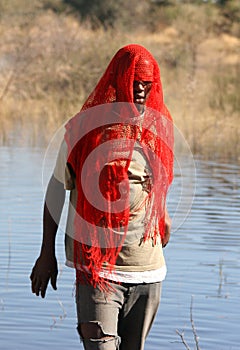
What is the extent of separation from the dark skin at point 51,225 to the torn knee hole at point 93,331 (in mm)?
241

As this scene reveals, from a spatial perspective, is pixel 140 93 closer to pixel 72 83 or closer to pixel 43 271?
pixel 43 271

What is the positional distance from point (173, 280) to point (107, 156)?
3.93 m

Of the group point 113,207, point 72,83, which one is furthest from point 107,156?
point 72,83

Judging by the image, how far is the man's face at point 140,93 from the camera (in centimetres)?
485

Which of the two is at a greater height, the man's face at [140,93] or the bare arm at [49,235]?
the man's face at [140,93]

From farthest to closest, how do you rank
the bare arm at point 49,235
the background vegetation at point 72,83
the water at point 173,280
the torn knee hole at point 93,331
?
the background vegetation at point 72,83 → the water at point 173,280 → the bare arm at point 49,235 → the torn knee hole at point 93,331

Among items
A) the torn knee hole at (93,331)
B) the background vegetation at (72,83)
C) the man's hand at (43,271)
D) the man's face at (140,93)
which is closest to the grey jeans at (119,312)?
the torn knee hole at (93,331)

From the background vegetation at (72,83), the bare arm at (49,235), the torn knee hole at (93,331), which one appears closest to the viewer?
the torn knee hole at (93,331)

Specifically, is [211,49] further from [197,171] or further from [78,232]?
[78,232]

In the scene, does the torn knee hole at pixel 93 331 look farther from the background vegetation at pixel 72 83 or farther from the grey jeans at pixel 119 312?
the background vegetation at pixel 72 83

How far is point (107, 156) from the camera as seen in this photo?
480 centimetres

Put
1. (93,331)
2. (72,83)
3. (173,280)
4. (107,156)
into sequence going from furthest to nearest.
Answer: (72,83)
(173,280)
(107,156)
(93,331)

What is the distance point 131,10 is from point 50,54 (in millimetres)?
21240

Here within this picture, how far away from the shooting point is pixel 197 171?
15.6 meters
